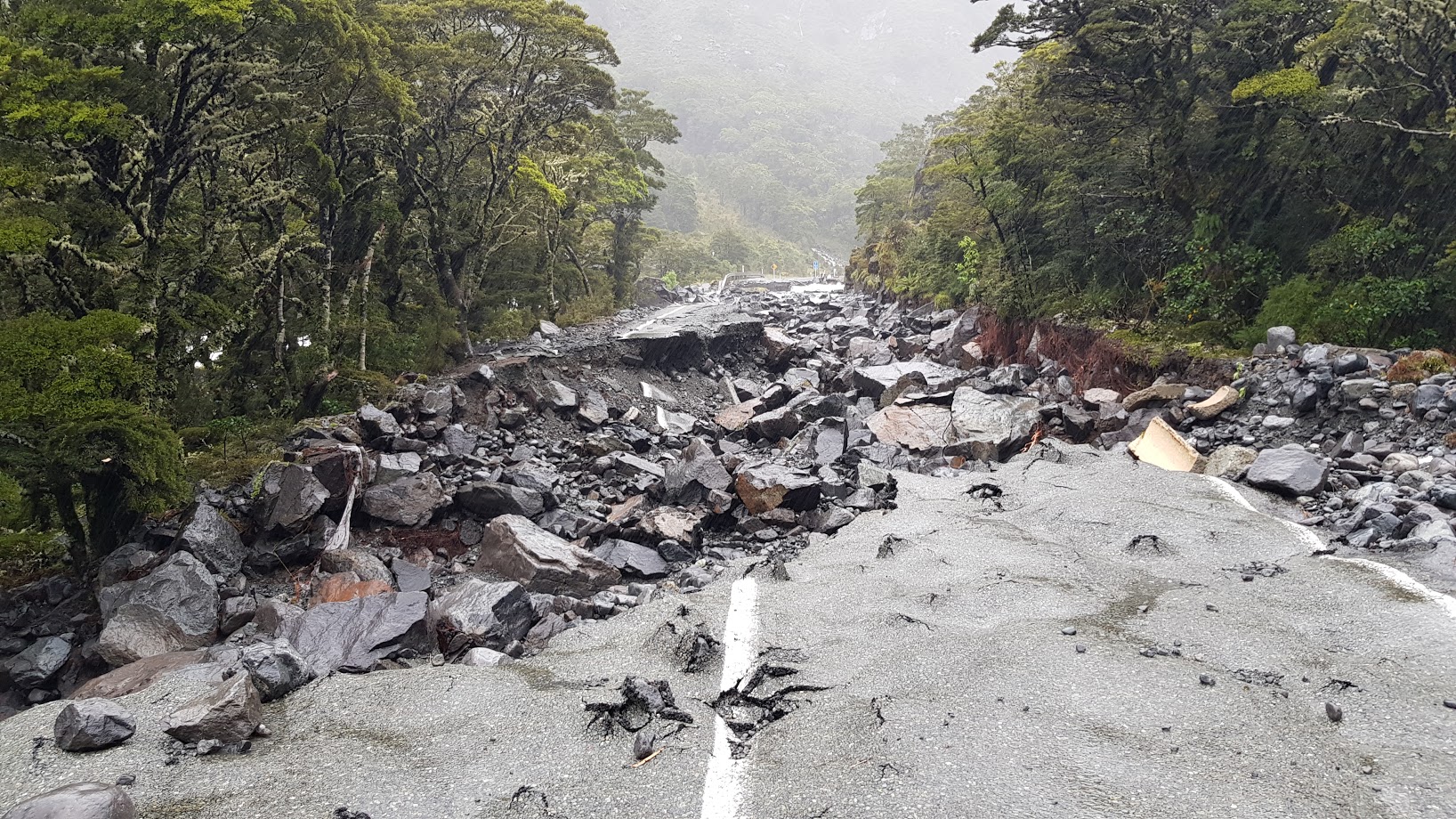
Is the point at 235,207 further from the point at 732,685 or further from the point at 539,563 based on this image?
the point at 732,685

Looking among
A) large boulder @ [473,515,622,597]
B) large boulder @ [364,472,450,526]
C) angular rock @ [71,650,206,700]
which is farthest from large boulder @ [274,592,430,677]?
large boulder @ [364,472,450,526]

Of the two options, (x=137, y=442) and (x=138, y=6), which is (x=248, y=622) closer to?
(x=137, y=442)

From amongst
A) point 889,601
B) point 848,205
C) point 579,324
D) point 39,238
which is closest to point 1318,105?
point 889,601

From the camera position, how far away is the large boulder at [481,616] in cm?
711

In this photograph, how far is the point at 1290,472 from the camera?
896 centimetres

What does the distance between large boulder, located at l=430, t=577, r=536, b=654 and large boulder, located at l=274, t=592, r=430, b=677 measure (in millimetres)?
267

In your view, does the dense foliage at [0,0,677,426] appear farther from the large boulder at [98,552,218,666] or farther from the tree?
the large boulder at [98,552,218,666]

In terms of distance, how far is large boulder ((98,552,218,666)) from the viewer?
7559 millimetres

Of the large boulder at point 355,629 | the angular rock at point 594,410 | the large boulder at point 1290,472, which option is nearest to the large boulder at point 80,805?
the large boulder at point 355,629

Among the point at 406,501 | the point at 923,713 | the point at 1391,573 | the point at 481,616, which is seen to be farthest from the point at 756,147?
the point at 923,713

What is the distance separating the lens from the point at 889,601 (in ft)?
23.0

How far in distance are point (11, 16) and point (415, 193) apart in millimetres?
8770

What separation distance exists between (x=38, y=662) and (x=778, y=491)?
372 inches

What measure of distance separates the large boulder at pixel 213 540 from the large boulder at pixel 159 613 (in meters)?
0.66
